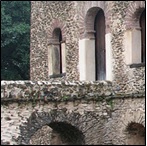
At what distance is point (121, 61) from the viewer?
42.2ft

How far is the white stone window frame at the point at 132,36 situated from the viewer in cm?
1244

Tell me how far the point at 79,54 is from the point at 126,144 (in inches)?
128

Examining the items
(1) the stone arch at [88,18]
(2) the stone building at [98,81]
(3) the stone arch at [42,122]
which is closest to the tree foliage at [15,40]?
(2) the stone building at [98,81]

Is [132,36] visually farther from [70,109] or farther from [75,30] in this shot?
[75,30]

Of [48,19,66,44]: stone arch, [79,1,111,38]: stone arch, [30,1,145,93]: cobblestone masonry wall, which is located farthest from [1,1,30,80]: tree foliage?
[79,1,111,38]: stone arch

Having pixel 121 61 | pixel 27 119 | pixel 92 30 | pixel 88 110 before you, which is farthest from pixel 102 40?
pixel 27 119

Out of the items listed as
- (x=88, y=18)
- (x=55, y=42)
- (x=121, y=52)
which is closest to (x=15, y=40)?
(x=55, y=42)

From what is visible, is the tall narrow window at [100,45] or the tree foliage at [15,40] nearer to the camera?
the tall narrow window at [100,45]

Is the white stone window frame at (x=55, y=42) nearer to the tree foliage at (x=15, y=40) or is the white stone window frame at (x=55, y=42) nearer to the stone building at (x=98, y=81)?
the stone building at (x=98, y=81)

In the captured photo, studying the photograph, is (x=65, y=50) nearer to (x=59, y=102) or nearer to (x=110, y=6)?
(x=110, y=6)

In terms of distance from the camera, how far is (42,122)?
11750 mm

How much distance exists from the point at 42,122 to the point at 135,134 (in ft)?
7.95

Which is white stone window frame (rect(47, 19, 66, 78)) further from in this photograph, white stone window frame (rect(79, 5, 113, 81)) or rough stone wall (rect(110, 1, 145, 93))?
rough stone wall (rect(110, 1, 145, 93))

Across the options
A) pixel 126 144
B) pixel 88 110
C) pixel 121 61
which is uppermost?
pixel 121 61
